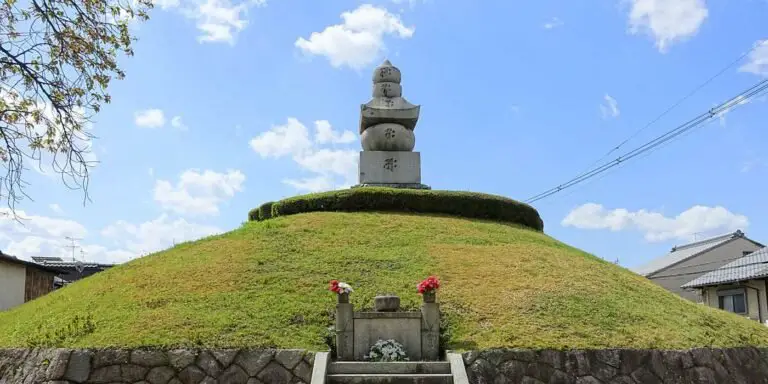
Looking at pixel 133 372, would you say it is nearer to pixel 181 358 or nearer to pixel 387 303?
pixel 181 358

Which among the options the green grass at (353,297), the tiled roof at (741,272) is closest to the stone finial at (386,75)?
the green grass at (353,297)

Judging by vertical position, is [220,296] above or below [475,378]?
above

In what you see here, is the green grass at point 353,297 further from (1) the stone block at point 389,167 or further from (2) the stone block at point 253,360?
(1) the stone block at point 389,167

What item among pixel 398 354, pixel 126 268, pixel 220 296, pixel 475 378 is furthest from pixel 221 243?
pixel 475 378

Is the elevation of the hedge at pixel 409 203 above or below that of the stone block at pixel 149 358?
above

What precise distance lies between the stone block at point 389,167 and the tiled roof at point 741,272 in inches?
447

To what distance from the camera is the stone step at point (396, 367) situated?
9.46 m

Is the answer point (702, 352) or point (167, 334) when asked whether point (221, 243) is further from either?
point (702, 352)

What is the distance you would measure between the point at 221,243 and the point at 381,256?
4.03 meters

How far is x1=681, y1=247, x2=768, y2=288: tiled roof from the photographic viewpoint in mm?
21859

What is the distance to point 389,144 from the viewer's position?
21.7m

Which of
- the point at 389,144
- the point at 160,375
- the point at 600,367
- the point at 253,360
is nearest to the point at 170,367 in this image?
A: the point at 160,375

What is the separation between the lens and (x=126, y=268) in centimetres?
1456

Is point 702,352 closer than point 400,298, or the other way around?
point 702,352
